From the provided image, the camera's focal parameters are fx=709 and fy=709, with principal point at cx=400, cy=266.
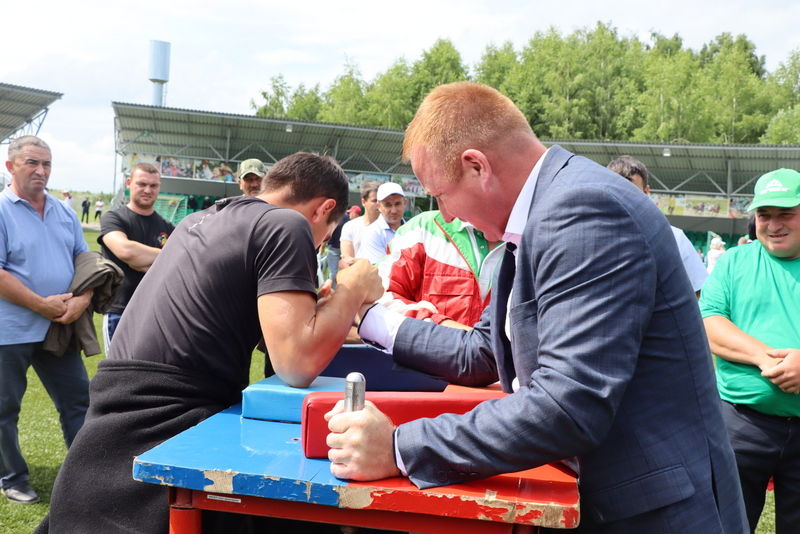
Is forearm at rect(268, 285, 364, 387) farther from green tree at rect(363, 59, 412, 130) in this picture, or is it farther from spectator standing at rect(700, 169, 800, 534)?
green tree at rect(363, 59, 412, 130)

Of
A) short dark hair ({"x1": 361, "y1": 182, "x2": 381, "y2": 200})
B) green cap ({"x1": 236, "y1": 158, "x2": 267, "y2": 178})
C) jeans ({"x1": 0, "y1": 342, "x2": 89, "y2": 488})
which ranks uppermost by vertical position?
green cap ({"x1": 236, "y1": 158, "x2": 267, "y2": 178})

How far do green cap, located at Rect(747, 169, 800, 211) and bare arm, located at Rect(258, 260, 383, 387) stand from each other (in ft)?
6.41

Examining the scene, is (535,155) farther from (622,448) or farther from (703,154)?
(703,154)

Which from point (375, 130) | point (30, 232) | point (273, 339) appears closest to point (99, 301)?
point (30, 232)

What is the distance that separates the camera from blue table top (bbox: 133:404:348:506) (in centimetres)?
139

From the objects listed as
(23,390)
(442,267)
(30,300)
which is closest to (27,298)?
(30,300)

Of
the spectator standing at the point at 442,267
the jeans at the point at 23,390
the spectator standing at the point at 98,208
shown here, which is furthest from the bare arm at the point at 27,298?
the spectator standing at the point at 98,208

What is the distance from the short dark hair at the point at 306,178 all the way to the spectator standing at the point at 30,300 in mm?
2454

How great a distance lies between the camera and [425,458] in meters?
1.41

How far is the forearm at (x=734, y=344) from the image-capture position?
10.00 feet

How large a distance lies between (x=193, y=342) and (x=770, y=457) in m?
2.52

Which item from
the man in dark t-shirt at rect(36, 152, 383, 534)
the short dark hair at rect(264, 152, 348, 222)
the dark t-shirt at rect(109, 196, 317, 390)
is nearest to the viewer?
the man in dark t-shirt at rect(36, 152, 383, 534)

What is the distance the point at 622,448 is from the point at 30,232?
13.2 ft

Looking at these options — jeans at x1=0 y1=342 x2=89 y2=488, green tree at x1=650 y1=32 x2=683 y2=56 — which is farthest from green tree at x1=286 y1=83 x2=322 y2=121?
jeans at x1=0 y1=342 x2=89 y2=488
